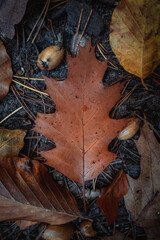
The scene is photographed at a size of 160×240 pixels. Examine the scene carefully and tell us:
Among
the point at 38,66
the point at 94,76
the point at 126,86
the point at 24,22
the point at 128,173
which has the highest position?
the point at 24,22

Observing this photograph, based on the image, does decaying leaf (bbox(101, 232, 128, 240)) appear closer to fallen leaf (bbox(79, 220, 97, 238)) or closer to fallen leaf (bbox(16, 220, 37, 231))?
fallen leaf (bbox(79, 220, 97, 238))

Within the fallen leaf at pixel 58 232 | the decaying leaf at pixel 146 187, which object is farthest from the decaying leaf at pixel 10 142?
the decaying leaf at pixel 146 187

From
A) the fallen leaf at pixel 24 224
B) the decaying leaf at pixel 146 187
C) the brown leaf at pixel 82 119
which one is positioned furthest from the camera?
the fallen leaf at pixel 24 224

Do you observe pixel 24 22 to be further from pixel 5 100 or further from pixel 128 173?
pixel 128 173

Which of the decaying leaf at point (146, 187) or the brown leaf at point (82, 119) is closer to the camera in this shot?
the brown leaf at point (82, 119)

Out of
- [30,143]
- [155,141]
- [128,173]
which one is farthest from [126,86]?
[30,143]

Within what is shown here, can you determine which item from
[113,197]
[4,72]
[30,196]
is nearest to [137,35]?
[4,72]

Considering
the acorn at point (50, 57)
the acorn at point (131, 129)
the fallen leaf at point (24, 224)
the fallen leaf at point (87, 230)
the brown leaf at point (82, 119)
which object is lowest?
the fallen leaf at point (87, 230)

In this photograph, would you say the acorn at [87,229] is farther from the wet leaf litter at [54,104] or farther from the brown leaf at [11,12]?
the brown leaf at [11,12]

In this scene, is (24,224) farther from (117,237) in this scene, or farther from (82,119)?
(82,119)
